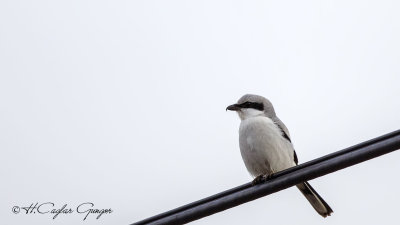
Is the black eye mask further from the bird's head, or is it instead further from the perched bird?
the perched bird

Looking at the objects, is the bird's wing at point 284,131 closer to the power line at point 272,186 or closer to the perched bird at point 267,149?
the perched bird at point 267,149

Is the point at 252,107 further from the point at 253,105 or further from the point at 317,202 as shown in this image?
the point at 317,202

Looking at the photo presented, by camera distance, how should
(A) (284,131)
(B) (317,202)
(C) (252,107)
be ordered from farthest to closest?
(C) (252,107) → (A) (284,131) → (B) (317,202)

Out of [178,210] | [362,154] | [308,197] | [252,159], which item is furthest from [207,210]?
[308,197]

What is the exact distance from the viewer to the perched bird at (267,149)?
6.91 metres

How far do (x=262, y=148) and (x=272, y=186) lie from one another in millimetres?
2439

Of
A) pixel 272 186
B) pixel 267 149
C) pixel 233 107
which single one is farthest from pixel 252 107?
pixel 272 186

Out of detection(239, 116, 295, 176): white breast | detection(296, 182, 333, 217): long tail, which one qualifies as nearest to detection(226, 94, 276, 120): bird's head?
detection(239, 116, 295, 176): white breast

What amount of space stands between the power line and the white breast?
2.27m

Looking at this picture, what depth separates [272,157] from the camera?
6.93m

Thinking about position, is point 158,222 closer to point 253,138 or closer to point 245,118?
point 253,138

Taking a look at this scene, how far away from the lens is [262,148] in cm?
689

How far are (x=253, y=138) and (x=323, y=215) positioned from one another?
45.6 inches

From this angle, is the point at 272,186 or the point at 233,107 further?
the point at 233,107
